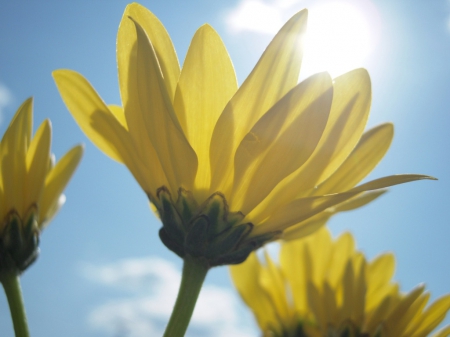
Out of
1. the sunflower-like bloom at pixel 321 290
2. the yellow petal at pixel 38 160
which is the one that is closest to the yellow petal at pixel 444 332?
the sunflower-like bloom at pixel 321 290

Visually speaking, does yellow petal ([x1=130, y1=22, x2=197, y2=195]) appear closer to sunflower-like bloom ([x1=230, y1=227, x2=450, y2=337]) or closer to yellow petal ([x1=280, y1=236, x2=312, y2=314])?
sunflower-like bloom ([x1=230, y1=227, x2=450, y2=337])

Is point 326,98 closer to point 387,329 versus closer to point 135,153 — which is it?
point 135,153

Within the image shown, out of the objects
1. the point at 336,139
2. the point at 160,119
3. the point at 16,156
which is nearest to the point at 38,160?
the point at 16,156

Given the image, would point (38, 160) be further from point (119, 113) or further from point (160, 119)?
point (160, 119)

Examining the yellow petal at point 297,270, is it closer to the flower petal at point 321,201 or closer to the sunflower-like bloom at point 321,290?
the sunflower-like bloom at point 321,290

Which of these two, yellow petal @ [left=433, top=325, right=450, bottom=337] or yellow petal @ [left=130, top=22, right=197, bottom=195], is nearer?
yellow petal @ [left=130, top=22, right=197, bottom=195]

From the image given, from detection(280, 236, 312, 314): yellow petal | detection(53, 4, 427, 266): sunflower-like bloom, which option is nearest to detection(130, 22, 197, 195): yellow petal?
detection(53, 4, 427, 266): sunflower-like bloom
